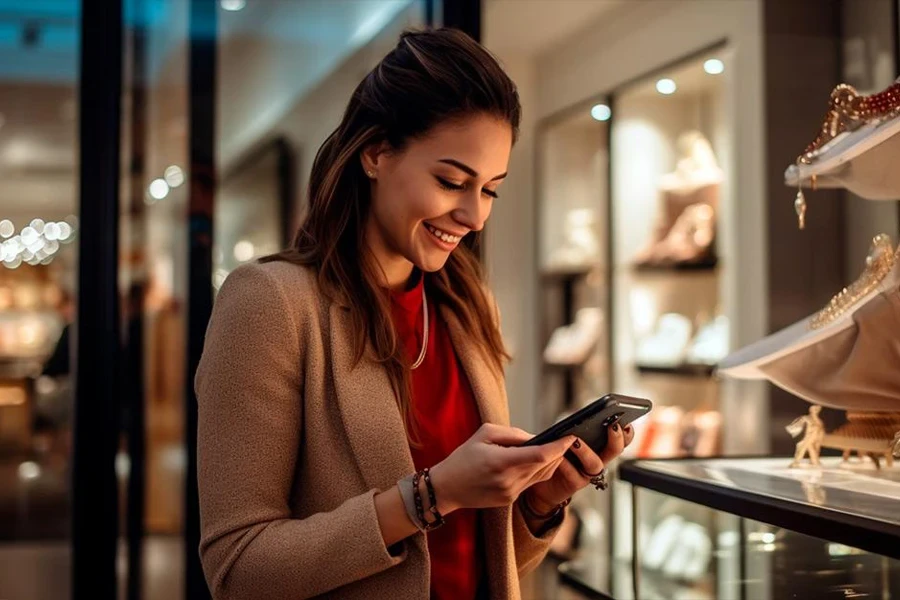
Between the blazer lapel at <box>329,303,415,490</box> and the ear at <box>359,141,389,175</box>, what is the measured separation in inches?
7.6

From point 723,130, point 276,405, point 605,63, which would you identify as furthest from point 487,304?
point 605,63

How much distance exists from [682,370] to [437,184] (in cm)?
310

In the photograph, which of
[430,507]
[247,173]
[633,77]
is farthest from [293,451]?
[633,77]

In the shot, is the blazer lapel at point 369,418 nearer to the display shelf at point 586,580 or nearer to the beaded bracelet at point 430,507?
the beaded bracelet at point 430,507

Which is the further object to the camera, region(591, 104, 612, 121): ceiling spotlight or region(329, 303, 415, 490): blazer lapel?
region(591, 104, 612, 121): ceiling spotlight

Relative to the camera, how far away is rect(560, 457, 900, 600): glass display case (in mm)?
1257

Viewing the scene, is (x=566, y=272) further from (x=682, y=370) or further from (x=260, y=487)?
(x=260, y=487)

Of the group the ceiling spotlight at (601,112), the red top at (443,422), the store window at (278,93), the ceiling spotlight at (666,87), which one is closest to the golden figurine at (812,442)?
the red top at (443,422)

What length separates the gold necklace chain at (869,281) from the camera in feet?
5.13

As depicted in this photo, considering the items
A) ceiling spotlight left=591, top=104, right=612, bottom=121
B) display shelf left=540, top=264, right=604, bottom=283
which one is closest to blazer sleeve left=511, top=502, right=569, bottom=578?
ceiling spotlight left=591, top=104, right=612, bottom=121

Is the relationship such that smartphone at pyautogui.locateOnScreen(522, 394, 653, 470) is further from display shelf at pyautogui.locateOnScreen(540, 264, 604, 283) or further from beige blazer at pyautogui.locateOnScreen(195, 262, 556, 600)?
display shelf at pyautogui.locateOnScreen(540, 264, 604, 283)

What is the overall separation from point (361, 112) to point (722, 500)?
27.7 inches

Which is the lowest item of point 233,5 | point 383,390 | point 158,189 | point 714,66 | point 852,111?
point 383,390

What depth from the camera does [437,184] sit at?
127 cm
